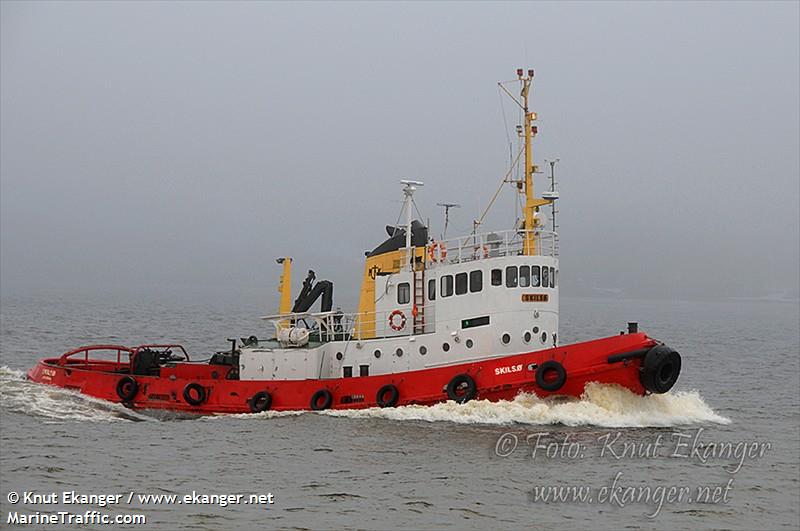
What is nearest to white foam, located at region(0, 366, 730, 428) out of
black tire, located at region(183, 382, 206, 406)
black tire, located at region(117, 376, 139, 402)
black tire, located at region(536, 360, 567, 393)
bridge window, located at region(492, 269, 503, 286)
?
black tire, located at region(536, 360, 567, 393)

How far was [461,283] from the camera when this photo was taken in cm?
1886

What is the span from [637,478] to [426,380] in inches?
209

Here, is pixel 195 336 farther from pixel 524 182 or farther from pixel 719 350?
pixel 524 182

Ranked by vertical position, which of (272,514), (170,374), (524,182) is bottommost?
(272,514)

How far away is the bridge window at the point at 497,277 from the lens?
60.4 ft

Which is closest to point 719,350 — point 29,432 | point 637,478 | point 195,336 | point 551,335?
point 195,336

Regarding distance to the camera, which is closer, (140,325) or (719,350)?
(719,350)

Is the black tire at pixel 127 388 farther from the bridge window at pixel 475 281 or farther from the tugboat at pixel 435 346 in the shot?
the bridge window at pixel 475 281

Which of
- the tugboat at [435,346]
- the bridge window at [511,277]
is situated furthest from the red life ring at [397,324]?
the bridge window at [511,277]

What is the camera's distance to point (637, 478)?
47.2ft

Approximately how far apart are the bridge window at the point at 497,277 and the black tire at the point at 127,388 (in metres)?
9.45

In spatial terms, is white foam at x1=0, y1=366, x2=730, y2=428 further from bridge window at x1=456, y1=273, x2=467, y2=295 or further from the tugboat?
bridge window at x1=456, y1=273, x2=467, y2=295

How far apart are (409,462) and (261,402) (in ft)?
18.1

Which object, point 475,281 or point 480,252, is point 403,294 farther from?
point 480,252
